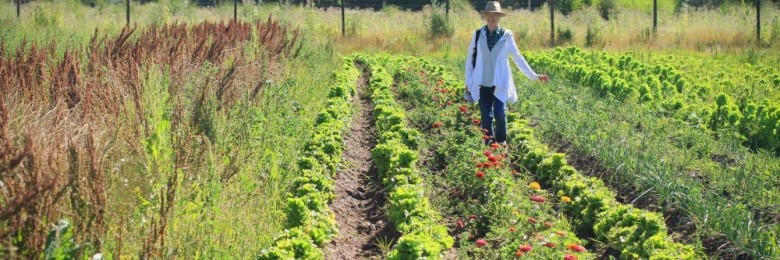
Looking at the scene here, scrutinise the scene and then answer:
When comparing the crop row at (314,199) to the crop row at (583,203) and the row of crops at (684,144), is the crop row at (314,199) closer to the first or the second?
the crop row at (583,203)

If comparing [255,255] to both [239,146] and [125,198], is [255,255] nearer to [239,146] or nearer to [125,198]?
[125,198]

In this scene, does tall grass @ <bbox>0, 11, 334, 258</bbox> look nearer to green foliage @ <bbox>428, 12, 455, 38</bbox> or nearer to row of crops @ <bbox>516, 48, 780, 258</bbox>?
row of crops @ <bbox>516, 48, 780, 258</bbox>

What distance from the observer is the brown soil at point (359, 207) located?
25.0ft

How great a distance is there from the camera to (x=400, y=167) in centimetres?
931

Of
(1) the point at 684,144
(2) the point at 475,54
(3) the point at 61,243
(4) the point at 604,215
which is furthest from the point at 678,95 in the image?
(3) the point at 61,243

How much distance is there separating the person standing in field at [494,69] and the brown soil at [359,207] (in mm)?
1465

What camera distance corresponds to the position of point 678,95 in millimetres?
15344

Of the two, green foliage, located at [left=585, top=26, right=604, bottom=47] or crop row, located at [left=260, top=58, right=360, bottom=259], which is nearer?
crop row, located at [left=260, top=58, right=360, bottom=259]

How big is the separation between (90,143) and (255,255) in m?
1.76

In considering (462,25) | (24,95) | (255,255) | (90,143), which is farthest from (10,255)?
(462,25)

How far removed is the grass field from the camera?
17.8 ft

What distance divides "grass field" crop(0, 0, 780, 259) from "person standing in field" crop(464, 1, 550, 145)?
1.05ft

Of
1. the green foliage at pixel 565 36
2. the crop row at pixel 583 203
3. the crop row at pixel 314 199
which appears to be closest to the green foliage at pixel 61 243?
the crop row at pixel 314 199

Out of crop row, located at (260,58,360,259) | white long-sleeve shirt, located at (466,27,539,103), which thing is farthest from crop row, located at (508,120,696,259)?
crop row, located at (260,58,360,259)
